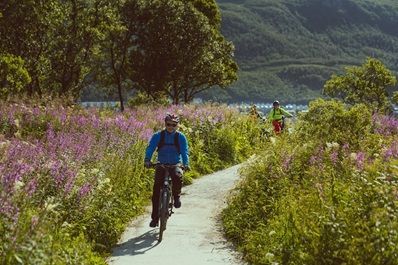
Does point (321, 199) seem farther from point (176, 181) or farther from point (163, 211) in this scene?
point (176, 181)

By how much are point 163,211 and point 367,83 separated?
56.5 m

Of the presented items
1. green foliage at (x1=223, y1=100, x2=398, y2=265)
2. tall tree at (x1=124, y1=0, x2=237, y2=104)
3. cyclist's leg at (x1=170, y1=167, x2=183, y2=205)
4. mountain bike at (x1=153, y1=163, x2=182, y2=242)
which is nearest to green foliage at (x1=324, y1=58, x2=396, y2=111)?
tall tree at (x1=124, y1=0, x2=237, y2=104)

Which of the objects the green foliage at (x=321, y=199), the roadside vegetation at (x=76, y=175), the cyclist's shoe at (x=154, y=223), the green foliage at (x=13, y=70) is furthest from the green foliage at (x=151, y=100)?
the cyclist's shoe at (x=154, y=223)

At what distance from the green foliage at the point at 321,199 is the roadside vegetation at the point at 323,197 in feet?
0.04

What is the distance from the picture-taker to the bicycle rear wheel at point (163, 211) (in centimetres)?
1089

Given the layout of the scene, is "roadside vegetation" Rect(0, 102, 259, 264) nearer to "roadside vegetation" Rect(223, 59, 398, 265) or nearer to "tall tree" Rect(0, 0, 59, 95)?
"roadside vegetation" Rect(223, 59, 398, 265)

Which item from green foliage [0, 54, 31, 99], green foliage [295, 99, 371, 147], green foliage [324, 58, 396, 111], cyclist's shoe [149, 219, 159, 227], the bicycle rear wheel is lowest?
green foliage [324, 58, 396, 111]

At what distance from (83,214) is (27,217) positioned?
227 cm

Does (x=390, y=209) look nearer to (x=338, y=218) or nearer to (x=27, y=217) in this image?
(x=338, y=218)

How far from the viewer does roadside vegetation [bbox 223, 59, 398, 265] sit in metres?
7.31

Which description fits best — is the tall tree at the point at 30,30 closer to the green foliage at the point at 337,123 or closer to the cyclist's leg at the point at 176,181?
the green foliage at the point at 337,123

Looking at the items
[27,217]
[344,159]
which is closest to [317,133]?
[344,159]

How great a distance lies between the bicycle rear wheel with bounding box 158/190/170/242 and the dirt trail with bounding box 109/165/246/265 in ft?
0.71

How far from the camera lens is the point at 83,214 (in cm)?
992
